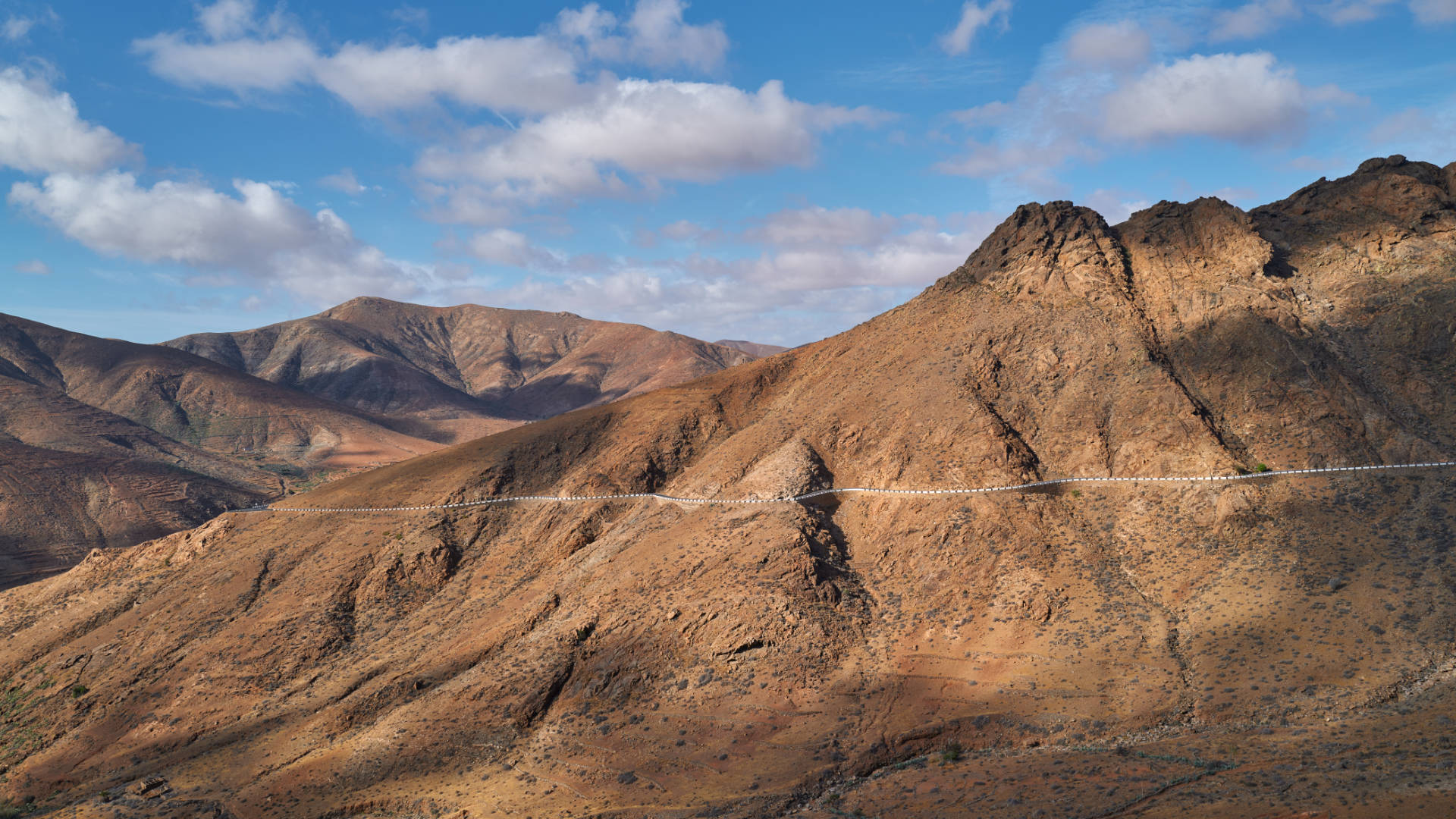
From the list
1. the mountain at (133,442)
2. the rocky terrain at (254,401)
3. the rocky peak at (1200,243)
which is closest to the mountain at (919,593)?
the rocky peak at (1200,243)

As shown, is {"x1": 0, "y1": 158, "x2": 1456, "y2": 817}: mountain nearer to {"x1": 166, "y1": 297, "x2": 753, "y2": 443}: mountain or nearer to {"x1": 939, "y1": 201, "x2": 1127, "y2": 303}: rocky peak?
{"x1": 939, "y1": 201, "x2": 1127, "y2": 303}: rocky peak

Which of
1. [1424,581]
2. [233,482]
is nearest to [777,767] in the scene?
[1424,581]

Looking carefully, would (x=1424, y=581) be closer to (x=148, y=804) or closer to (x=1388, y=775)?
(x=1388, y=775)

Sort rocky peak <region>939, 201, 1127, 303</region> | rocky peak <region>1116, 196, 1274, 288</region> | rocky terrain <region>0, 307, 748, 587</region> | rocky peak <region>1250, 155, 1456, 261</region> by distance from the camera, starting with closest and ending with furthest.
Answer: rocky peak <region>1250, 155, 1456, 261</region> → rocky peak <region>1116, 196, 1274, 288</region> → rocky peak <region>939, 201, 1127, 303</region> → rocky terrain <region>0, 307, 748, 587</region>

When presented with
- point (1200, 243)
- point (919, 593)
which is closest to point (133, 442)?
point (919, 593)

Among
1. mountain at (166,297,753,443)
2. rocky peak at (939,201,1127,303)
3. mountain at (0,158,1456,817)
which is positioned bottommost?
mountain at (0,158,1456,817)

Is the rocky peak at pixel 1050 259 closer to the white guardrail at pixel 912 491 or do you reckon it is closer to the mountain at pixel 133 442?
the white guardrail at pixel 912 491

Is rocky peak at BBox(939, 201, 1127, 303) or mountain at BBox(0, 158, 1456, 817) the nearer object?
mountain at BBox(0, 158, 1456, 817)

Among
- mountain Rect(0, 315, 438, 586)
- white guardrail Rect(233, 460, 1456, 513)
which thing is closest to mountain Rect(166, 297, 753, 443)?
mountain Rect(0, 315, 438, 586)
